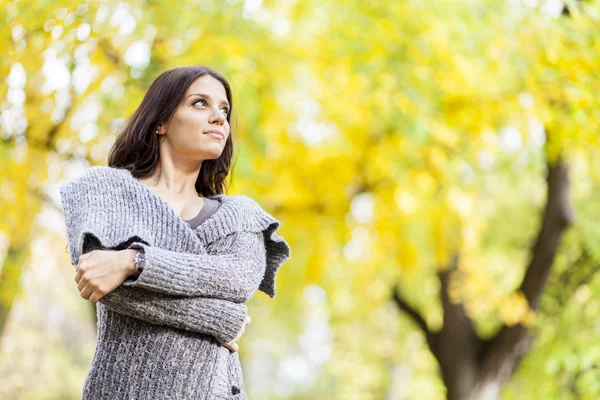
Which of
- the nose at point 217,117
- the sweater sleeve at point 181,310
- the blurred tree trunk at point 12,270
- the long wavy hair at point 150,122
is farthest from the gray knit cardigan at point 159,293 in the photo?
the blurred tree trunk at point 12,270

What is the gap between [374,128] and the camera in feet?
23.1

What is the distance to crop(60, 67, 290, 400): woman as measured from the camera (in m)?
1.86

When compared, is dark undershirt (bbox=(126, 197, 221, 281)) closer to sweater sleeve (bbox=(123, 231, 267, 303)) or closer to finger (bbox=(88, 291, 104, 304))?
sweater sleeve (bbox=(123, 231, 267, 303))

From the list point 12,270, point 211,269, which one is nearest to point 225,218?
point 211,269

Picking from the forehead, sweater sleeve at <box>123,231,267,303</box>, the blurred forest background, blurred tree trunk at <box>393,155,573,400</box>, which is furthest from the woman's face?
blurred tree trunk at <box>393,155,573,400</box>

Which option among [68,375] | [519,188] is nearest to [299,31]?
[519,188]

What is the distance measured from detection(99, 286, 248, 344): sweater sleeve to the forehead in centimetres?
61

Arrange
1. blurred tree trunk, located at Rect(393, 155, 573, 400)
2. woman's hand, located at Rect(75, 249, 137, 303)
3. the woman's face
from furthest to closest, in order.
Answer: blurred tree trunk, located at Rect(393, 155, 573, 400), the woman's face, woman's hand, located at Rect(75, 249, 137, 303)

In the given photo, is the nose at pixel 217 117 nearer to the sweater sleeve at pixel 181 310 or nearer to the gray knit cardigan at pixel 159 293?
the gray knit cardigan at pixel 159 293

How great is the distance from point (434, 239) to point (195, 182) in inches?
Answer: 208

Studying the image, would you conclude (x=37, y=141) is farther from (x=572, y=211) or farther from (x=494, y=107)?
(x=572, y=211)

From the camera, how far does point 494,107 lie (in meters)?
6.43

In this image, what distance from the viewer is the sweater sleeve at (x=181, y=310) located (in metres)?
1.85

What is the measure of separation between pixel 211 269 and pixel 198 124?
Result: 17.7 inches
